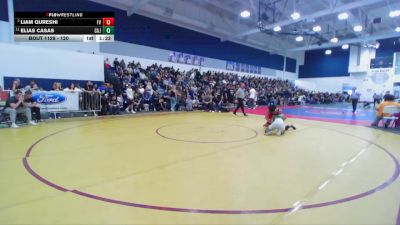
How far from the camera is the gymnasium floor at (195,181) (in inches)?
93.3

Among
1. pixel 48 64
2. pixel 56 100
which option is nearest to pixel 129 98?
pixel 56 100

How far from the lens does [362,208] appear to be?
2.57 metres

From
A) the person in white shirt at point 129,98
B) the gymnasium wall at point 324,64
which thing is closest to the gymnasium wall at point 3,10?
the person in white shirt at point 129,98

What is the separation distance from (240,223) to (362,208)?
137 centimetres

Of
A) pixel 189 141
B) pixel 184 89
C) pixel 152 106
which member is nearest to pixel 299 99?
pixel 184 89

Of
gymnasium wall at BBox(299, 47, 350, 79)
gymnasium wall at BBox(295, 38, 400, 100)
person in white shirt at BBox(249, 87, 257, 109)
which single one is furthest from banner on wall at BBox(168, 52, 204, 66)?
gymnasium wall at BBox(295, 38, 400, 100)

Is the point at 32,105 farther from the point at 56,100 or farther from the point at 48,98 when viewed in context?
the point at 56,100

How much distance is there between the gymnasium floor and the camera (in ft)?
7.77

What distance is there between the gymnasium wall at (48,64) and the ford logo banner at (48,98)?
9.84 feet

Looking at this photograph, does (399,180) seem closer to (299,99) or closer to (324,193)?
(324,193)

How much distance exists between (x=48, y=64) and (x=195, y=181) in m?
11.5

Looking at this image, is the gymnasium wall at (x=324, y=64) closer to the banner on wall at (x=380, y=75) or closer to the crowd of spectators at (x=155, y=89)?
the banner on wall at (x=380, y=75)
